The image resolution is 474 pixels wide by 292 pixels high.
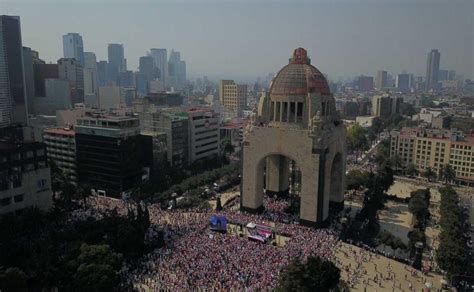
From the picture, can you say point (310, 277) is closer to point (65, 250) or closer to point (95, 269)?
point (95, 269)

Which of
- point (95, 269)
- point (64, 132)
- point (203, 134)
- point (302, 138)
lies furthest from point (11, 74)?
point (95, 269)

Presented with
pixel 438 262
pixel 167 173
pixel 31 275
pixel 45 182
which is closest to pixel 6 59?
pixel 167 173

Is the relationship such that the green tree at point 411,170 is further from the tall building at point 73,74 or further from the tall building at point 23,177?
the tall building at point 73,74

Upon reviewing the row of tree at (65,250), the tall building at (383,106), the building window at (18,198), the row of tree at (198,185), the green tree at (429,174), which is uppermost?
the tall building at (383,106)

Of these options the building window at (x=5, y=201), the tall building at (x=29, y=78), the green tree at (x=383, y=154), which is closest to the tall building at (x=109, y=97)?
the tall building at (x=29, y=78)

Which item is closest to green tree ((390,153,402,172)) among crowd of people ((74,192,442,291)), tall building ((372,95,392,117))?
crowd of people ((74,192,442,291))
